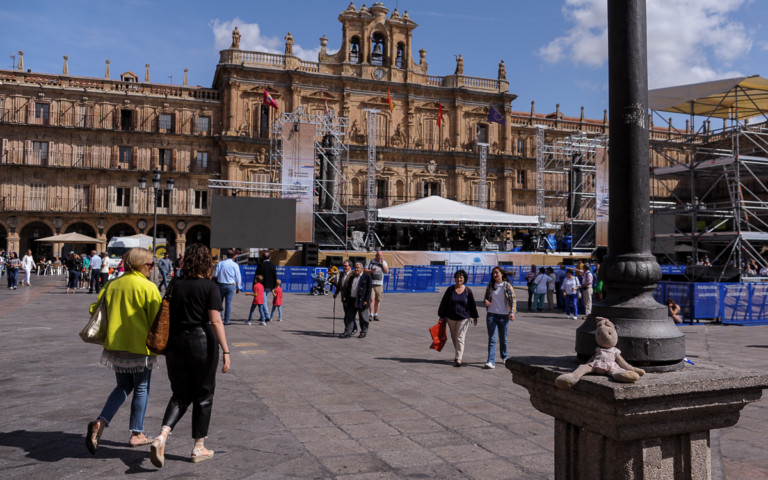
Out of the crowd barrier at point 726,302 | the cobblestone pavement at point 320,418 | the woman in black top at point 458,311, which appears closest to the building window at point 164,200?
the cobblestone pavement at point 320,418

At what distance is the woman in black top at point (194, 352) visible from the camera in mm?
4125

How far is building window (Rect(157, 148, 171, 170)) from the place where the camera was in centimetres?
4119

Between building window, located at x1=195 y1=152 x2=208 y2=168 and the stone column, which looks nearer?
the stone column

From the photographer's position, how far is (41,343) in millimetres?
9211

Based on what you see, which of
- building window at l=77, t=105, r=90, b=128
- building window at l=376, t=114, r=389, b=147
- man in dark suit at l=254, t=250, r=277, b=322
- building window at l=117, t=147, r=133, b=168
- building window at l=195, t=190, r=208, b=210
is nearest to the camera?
man in dark suit at l=254, t=250, r=277, b=322

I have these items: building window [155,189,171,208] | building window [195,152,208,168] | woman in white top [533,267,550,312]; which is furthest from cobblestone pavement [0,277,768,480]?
building window [195,152,208,168]

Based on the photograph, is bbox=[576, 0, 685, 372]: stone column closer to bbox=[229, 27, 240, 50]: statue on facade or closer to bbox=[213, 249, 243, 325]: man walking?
bbox=[213, 249, 243, 325]: man walking

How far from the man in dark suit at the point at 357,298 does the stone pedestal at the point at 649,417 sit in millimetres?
8119

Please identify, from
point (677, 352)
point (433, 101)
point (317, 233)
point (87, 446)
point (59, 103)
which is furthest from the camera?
point (433, 101)

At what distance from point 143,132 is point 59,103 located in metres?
5.66

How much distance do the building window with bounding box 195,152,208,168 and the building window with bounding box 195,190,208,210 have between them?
196 cm

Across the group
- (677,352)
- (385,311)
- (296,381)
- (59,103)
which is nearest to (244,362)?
(296,381)

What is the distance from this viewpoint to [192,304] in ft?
13.6

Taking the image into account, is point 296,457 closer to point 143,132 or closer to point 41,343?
point 41,343
